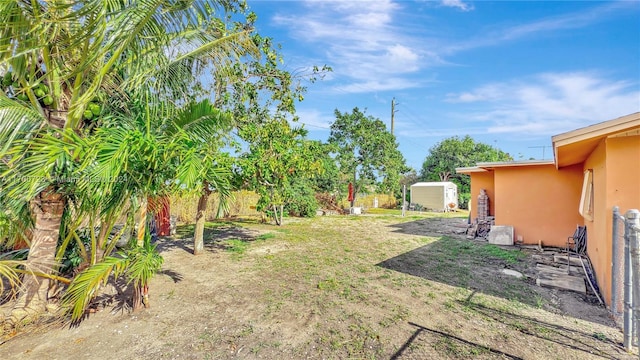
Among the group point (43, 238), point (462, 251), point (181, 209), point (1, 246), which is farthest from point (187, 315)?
point (181, 209)

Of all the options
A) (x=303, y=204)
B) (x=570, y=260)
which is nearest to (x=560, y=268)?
(x=570, y=260)

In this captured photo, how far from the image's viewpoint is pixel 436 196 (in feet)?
69.3

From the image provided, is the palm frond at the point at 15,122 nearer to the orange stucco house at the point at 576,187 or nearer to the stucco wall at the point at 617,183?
the orange stucco house at the point at 576,187

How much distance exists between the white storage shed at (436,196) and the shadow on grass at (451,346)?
1929 cm

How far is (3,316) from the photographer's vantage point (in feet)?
10.7

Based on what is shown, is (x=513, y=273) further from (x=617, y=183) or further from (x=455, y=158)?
(x=455, y=158)

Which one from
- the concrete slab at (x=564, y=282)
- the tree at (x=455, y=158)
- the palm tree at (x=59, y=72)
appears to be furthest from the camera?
the tree at (x=455, y=158)

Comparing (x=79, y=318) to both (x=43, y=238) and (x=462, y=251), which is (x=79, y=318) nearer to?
(x=43, y=238)

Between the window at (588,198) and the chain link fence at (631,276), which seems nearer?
the chain link fence at (631,276)

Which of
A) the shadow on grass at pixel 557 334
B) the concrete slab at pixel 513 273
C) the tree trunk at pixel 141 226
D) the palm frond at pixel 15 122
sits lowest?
the shadow on grass at pixel 557 334

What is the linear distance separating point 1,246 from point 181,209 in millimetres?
8599

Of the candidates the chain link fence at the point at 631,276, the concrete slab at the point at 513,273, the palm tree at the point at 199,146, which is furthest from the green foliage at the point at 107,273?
the concrete slab at the point at 513,273

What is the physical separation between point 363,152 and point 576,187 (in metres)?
13.3

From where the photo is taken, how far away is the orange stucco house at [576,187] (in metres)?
3.85
